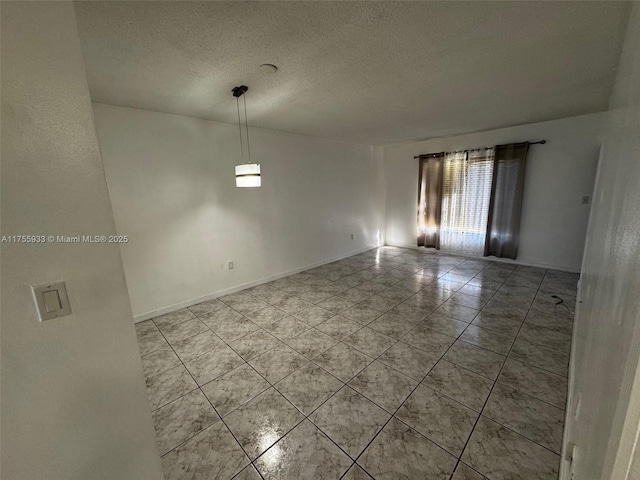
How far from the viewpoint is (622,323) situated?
563mm

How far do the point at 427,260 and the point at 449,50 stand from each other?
3.90 m

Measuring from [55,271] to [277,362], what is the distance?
1.80 meters

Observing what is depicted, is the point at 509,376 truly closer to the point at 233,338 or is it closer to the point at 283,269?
the point at 233,338

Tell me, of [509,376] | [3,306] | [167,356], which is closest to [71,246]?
[3,306]

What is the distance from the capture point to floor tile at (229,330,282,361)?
7.68 ft

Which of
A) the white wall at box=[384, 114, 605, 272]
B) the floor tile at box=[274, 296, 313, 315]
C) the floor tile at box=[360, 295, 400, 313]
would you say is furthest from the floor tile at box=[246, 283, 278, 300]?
the white wall at box=[384, 114, 605, 272]

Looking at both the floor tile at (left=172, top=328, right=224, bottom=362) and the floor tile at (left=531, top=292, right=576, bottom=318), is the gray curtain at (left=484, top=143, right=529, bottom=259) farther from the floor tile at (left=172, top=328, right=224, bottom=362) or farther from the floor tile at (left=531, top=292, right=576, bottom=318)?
the floor tile at (left=172, top=328, right=224, bottom=362)

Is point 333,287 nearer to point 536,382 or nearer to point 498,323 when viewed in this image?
point 498,323

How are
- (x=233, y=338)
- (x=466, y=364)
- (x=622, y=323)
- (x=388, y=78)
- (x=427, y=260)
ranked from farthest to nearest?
(x=427, y=260) < (x=233, y=338) < (x=388, y=78) < (x=466, y=364) < (x=622, y=323)

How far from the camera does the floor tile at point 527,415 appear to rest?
146cm

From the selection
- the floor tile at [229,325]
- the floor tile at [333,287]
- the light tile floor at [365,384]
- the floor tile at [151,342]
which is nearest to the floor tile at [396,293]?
the light tile floor at [365,384]

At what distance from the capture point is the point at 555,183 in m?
3.98

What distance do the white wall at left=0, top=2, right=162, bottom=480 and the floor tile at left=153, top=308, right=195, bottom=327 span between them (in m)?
2.27

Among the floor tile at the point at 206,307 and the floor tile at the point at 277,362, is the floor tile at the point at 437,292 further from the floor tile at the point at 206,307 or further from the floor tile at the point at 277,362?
the floor tile at the point at 206,307
